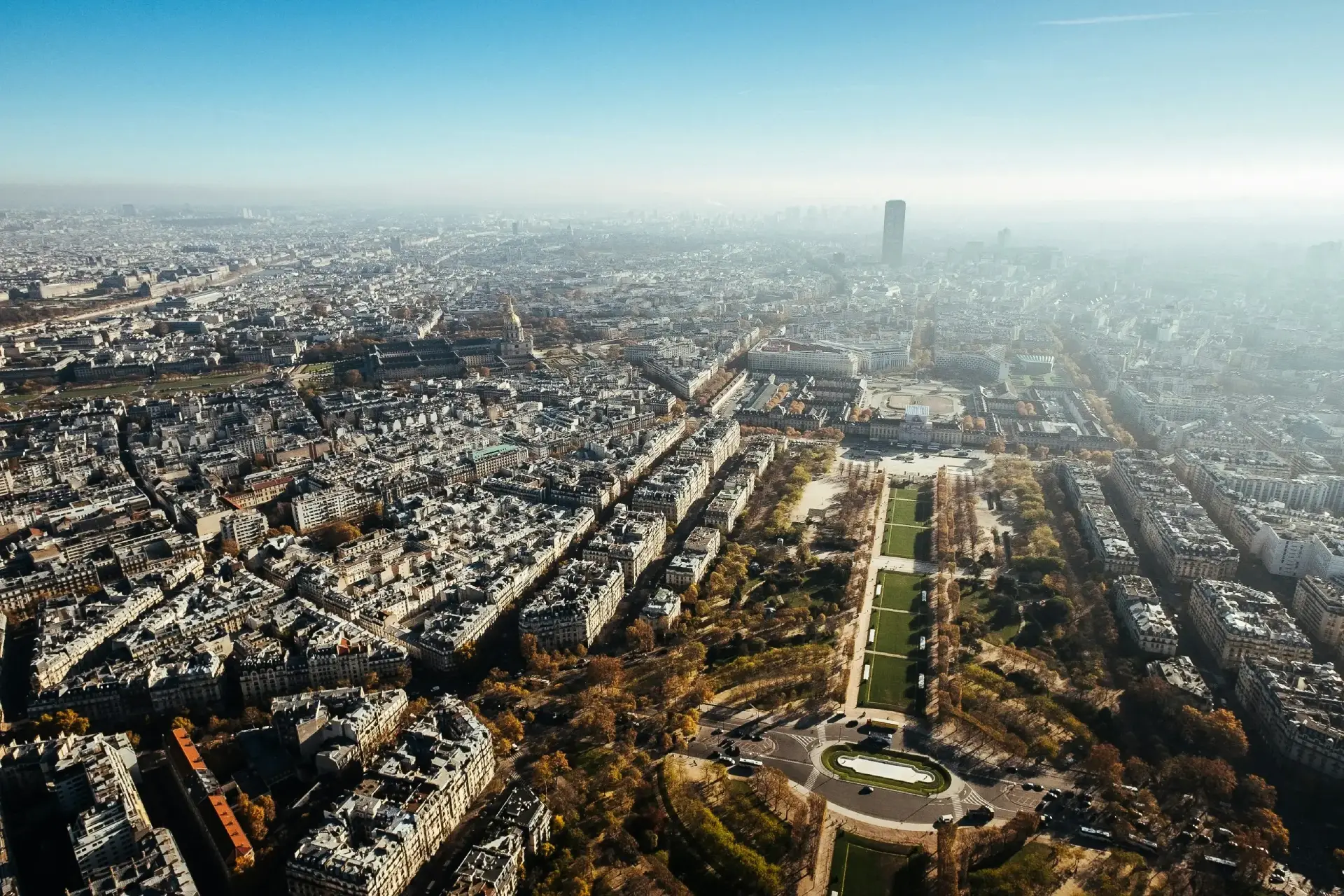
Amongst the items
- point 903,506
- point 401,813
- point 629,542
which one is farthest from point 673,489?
point 401,813

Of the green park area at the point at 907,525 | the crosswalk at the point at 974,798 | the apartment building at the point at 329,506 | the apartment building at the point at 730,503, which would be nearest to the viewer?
the crosswalk at the point at 974,798

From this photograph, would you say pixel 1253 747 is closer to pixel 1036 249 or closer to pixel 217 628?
pixel 217 628

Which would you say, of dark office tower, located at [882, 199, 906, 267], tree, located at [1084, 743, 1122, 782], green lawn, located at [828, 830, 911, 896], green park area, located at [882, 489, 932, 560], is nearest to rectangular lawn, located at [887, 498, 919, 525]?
green park area, located at [882, 489, 932, 560]

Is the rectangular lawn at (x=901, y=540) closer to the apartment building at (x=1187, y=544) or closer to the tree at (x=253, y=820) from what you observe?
the apartment building at (x=1187, y=544)

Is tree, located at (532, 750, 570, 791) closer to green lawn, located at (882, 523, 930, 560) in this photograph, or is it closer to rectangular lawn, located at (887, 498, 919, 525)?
green lawn, located at (882, 523, 930, 560)

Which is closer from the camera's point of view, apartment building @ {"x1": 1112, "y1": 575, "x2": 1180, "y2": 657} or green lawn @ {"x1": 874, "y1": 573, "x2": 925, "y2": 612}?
apartment building @ {"x1": 1112, "y1": 575, "x2": 1180, "y2": 657}

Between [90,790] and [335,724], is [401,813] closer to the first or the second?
[335,724]

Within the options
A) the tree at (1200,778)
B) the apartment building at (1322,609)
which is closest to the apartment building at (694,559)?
the tree at (1200,778)
